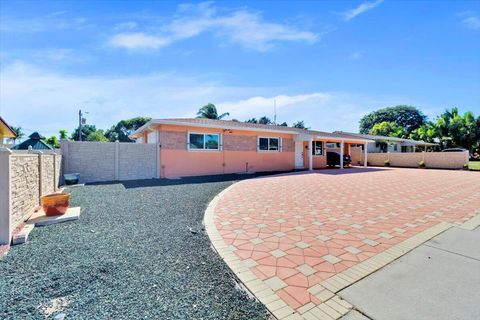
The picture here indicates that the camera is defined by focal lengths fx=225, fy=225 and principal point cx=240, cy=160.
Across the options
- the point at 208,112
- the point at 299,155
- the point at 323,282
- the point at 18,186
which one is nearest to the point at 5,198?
the point at 18,186

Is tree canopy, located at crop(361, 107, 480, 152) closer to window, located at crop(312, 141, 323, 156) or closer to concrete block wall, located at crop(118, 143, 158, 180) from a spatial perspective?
window, located at crop(312, 141, 323, 156)

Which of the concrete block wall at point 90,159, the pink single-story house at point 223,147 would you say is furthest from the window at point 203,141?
the concrete block wall at point 90,159

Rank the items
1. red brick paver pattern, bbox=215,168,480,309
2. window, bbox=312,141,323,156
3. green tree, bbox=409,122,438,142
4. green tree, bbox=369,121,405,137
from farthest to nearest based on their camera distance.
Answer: green tree, bbox=369,121,405,137 → green tree, bbox=409,122,438,142 → window, bbox=312,141,323,156 → red brick paver pattern, bbox=215,168,480,309

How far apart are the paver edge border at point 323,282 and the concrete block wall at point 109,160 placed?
9449mm

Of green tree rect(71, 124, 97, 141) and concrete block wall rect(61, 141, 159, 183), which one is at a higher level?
green tree rect(71, 124, 97, 141)

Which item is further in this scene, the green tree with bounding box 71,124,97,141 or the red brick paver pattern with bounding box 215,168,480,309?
the green tree with bounding box 71,124,97,141

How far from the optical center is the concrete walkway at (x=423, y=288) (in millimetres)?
2197

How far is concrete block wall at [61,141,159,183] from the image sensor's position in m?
10.9

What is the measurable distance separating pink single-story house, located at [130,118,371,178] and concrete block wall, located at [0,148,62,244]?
6.79 m

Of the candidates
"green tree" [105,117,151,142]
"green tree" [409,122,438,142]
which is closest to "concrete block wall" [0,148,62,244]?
"green tree" [409,122,438,142]

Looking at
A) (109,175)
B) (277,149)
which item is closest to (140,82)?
(109,175)

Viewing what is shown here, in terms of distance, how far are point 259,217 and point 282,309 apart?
3.12 metres

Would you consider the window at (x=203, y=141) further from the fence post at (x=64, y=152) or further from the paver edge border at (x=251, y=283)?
the paver edge border at (x=251, y=283)

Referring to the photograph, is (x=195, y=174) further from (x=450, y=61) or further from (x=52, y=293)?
(x=450, y=61)
